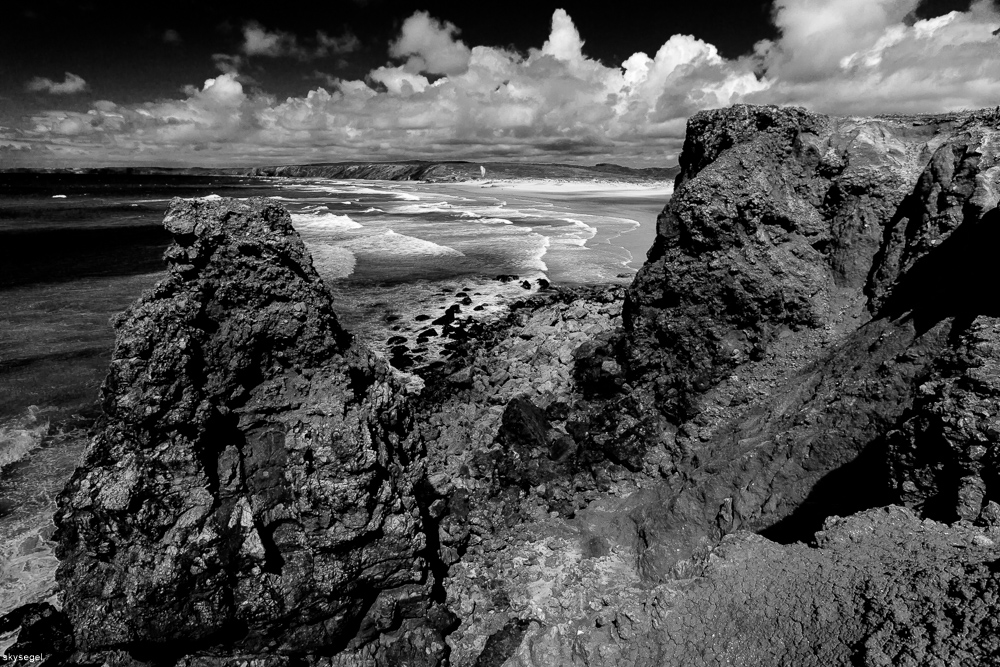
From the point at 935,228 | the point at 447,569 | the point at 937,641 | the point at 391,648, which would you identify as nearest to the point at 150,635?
the point at 391,648

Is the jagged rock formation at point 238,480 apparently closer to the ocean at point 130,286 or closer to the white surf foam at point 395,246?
the ocean at point 130,286

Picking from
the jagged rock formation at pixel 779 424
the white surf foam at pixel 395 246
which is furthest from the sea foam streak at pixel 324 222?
the jagged rock formation at pixel 779 424

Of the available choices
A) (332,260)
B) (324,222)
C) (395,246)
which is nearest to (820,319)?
(332,260)

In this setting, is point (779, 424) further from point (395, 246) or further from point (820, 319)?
point (395, 246)

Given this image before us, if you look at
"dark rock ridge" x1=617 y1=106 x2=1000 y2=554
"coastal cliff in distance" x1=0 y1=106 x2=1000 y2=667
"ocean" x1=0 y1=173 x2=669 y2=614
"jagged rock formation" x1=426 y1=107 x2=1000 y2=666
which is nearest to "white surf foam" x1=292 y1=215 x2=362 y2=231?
"ocean" x1=0 y1=173 x2=669 y2=614

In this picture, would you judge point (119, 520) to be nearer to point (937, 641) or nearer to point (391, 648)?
point (391, 648)
